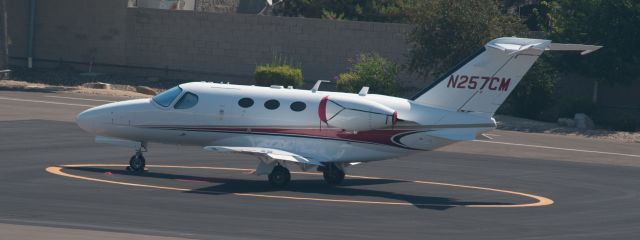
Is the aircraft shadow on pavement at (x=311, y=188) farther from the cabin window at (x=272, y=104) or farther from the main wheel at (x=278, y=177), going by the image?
the cabin window at (x=272, y=104)

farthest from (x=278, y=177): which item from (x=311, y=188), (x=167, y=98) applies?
(x=167, y=98)

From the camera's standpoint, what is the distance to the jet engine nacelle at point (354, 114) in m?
25.7

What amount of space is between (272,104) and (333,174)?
2.13 meters

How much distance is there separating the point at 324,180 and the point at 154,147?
24.0ft

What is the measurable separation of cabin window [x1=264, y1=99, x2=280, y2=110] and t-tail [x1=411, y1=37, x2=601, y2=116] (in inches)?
130

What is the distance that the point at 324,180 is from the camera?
27.9m

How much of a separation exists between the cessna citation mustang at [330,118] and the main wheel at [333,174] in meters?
0.02

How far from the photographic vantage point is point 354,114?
1021 inches

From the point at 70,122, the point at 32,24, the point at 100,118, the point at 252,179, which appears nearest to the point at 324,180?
the point at 252,179

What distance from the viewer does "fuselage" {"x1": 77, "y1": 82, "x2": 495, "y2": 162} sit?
25.7 meters

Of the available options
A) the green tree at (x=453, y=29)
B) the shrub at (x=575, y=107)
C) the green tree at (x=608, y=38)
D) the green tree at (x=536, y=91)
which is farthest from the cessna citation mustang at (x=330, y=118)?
the shrub at (x=575, y=107)

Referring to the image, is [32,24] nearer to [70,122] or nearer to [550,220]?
[70,122]

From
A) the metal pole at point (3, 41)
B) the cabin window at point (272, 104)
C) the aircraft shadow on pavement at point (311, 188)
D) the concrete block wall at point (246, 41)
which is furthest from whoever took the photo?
the concrete block wall at point (246, 41)

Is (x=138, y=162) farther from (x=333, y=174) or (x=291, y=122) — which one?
(x=333, y=174)
